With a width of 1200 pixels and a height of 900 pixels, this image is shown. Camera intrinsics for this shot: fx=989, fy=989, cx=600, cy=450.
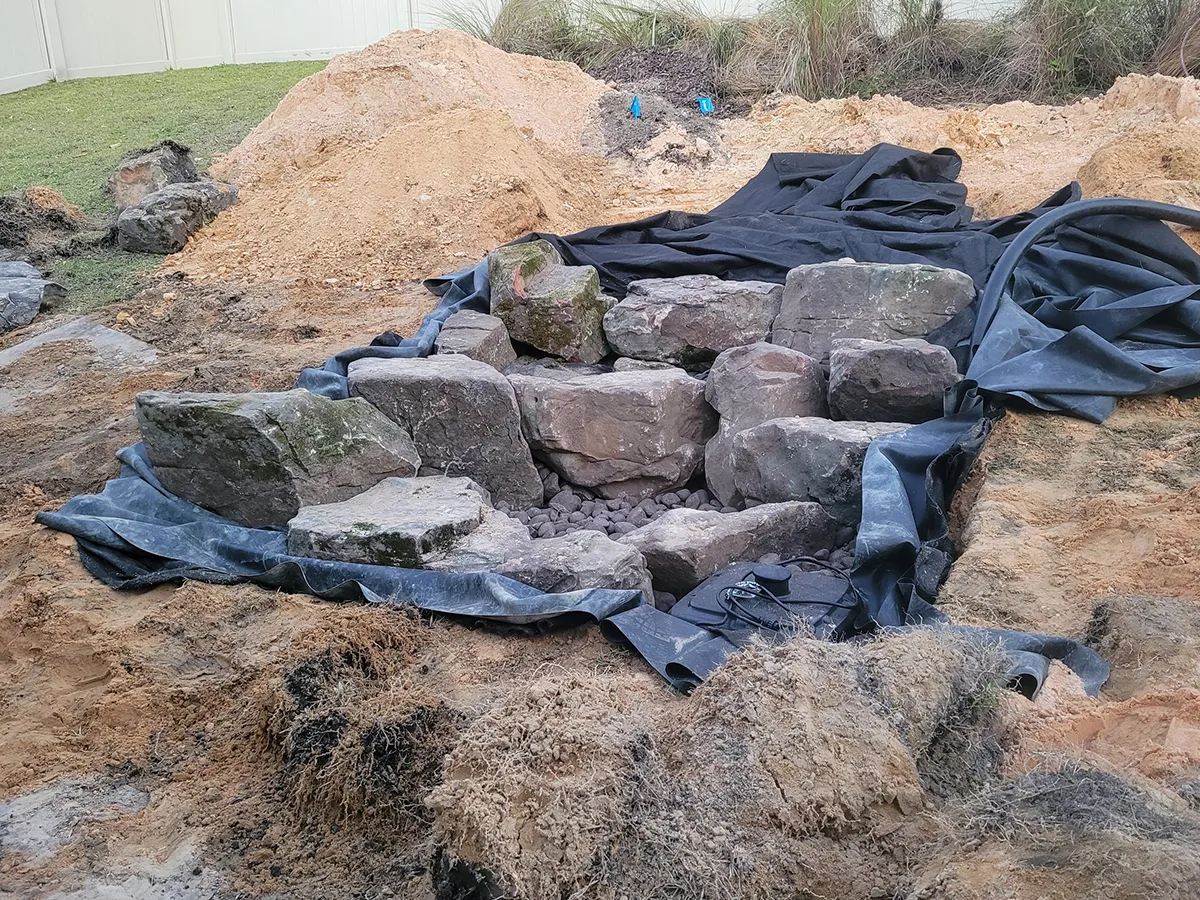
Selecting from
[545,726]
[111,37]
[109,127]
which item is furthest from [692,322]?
[111,37]

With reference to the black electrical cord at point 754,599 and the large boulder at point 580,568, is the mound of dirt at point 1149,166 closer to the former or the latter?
the black electrical cord at point 754,599

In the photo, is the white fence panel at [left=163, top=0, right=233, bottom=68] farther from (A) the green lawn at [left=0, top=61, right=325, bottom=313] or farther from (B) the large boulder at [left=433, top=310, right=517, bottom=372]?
(B) the large boulder at [left=433, top=310, right=517, bottom=372]

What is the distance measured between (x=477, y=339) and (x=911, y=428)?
2118mm

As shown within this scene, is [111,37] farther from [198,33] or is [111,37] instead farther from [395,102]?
[395,102]

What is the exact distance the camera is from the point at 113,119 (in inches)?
438

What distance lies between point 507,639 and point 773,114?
7.85 meters

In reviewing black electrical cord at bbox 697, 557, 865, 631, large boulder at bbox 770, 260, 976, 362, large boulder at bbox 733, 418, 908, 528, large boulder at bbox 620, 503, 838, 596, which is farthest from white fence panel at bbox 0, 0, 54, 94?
black electrical cord at bbox 697, 557, 865, 631

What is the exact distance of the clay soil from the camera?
1.86 meters

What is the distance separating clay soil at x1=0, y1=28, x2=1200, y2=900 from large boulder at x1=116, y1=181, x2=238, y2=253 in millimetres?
2254

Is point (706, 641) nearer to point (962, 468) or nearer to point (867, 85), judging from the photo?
point (962, 468)

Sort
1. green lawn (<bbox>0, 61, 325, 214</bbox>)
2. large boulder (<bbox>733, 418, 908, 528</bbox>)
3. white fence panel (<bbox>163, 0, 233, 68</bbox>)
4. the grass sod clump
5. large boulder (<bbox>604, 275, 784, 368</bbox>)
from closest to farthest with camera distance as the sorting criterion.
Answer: large boulder (<bbox>733, 418, 908, 528</bbox>), large boulder (<bbox>604, 275, 784, 368</bbox>), the grass sod clump, green lawn (<bbox>0, 61, 325, 214</bbox>), white fence panel (<bbox>163, 0, 233, 68</bbox>)

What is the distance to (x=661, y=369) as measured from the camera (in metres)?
4.94

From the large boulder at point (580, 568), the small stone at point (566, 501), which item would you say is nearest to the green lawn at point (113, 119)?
the small stone at point (566, 501)

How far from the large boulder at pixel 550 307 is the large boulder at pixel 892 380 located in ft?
4.75
